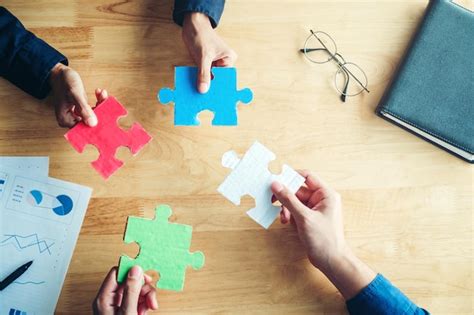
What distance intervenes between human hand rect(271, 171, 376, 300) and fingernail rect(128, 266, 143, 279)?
38 cm

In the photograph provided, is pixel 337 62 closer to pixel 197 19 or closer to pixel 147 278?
pixel 197 19

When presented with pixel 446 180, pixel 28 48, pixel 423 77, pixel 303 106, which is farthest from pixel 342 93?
pixel 28 48

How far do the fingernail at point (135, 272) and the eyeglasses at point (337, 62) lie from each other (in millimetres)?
729

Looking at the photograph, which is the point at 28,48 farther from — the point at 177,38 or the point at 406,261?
the point at 406,261

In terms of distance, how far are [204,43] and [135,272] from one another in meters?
0.61

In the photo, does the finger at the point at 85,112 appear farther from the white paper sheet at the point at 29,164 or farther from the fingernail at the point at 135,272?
the fingernail at the point at 135,272

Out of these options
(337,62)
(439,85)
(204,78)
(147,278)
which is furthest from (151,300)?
(439,85)

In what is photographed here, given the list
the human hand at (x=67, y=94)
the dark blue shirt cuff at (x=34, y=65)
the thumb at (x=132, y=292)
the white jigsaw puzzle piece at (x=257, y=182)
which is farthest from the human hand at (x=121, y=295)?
the dark blue shirt cuff at (x=34, y=65)

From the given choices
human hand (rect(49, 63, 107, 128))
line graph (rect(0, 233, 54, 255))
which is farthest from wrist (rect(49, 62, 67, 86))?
line graph (rect(0, 233, 54, 255))

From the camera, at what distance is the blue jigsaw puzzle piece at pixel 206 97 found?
109cm

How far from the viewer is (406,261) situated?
1.19m

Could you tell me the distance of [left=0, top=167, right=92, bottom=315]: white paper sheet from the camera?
1114 millimetres

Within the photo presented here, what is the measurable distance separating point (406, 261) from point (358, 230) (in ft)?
0.51

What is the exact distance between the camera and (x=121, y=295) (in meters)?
1.05
